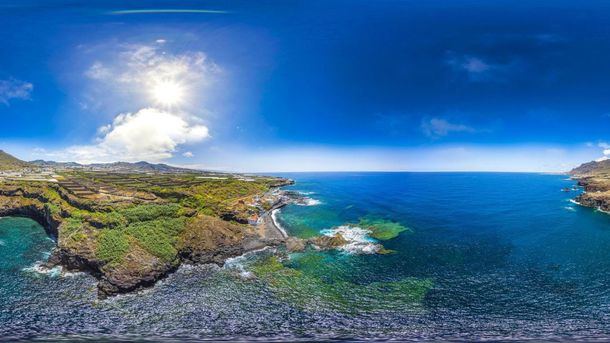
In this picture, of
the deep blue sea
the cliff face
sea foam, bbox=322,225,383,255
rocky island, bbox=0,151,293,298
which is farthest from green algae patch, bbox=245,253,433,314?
the cliff face

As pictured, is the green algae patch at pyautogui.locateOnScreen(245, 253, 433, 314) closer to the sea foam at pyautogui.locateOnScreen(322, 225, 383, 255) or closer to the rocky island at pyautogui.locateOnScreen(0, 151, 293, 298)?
the sea foam at pyautogui.locateOnScreen(322, 225, 383, 255)

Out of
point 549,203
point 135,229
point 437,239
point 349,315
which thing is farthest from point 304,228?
point 549,203

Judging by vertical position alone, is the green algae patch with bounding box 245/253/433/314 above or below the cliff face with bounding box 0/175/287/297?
below

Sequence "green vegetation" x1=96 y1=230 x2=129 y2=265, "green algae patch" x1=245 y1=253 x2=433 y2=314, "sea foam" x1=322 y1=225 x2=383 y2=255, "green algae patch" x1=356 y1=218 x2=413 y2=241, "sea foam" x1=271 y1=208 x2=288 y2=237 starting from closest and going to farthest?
"green algae patch" x1=245 y1=253 x2=433 y2=314, "green vegetation" x1=96 y1=230 x2=129 y2=265, "sea foam" x1=322 y1=225 x2=383 y2=255, "green algae patch" x1=356 y1=218 x2=413 y2=241, "sea foam" x1=271 y1=208 x2=288 y2=237

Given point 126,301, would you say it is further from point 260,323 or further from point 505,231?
point 505,231

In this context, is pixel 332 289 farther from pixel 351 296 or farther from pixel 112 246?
pixel 112 246

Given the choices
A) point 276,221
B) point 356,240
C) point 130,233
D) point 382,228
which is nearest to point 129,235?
point 130,233
